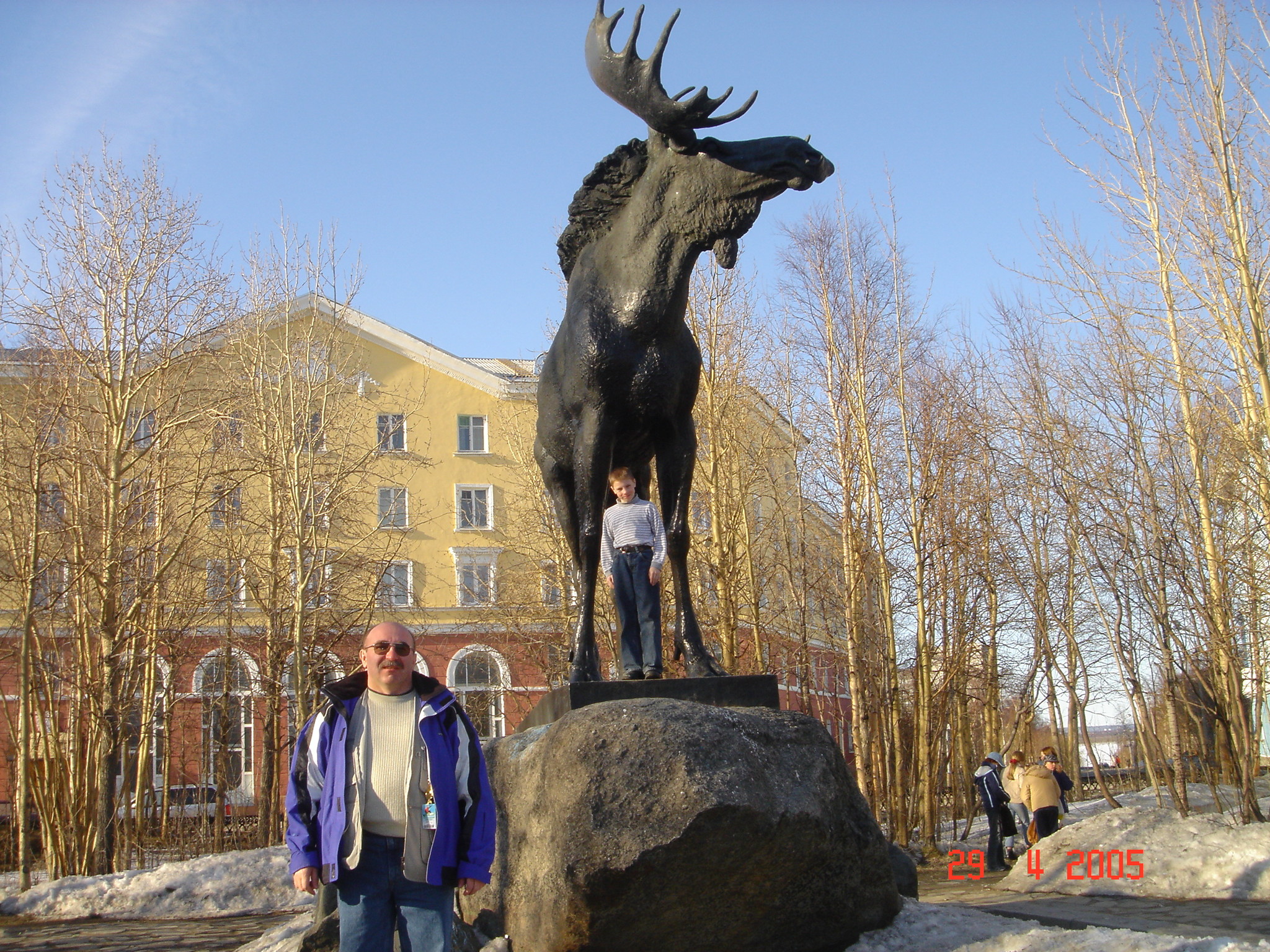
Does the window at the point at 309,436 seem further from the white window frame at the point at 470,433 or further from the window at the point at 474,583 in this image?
the white window frame at the point at 470,433

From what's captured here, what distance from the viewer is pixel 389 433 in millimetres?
21062

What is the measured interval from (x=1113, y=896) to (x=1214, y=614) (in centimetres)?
381

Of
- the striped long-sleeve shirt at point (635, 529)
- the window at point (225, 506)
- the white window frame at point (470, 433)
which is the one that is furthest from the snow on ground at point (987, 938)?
the white window frame at point (470, 433)

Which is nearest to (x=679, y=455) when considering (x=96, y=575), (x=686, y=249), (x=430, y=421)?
(x=686, y=249)

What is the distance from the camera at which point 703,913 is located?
364cm

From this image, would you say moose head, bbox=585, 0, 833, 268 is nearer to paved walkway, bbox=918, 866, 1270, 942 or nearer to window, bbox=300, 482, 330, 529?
paved walkway, bbox=918, 866, 1270, 942

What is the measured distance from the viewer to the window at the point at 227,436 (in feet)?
59.0

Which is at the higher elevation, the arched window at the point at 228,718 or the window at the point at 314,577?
the window at the point at 314,577

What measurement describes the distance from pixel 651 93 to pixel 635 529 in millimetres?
1907

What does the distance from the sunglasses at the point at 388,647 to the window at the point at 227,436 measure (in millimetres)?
15361

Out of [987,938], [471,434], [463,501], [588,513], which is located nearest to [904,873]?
[987,938]

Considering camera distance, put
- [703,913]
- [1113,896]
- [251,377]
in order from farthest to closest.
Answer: [251,377], [1113,896], [703,913]

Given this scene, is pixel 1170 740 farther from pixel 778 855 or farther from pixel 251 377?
pixel 251 377

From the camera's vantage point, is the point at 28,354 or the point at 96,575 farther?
the point at 28,354
